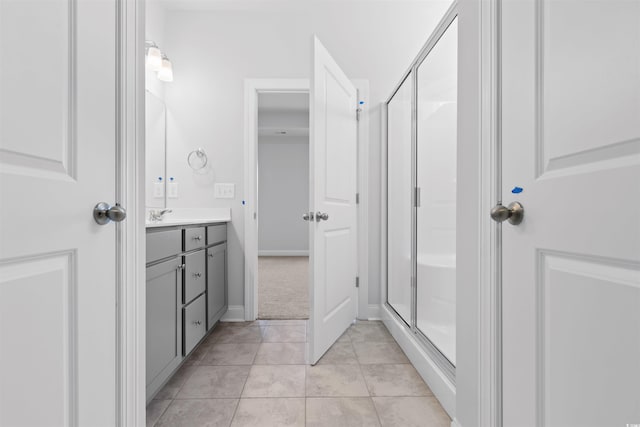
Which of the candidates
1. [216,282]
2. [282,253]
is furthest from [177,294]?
[282,253]

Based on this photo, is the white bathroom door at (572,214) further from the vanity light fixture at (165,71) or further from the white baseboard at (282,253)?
the white baseboard at (282,253)

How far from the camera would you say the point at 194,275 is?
1.83 m

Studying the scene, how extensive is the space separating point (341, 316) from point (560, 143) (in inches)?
73.5

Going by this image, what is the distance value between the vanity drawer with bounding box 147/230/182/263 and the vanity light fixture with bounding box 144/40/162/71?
145 cm

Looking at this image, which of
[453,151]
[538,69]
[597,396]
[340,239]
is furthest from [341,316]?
[538,69]

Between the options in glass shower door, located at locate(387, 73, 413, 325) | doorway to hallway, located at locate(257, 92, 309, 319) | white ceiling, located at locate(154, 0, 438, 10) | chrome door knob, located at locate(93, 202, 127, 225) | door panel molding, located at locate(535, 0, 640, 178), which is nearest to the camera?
door panel molding, located at locate(535, 0, 640, 178)

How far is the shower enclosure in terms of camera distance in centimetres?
152

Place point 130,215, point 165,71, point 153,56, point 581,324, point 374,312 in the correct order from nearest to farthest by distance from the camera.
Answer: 1. point 581,324
2. point 130,215
3. point 153,56
4. point 165,71
5. point 374,312

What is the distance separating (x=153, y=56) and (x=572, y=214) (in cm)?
266

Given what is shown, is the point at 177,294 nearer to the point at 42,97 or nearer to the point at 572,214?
the point at 42,97

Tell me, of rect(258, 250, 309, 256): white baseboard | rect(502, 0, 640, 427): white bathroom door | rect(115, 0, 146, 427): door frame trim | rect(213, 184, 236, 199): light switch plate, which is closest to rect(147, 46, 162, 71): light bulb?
rect(213, 184, 236, 199): light switch plate

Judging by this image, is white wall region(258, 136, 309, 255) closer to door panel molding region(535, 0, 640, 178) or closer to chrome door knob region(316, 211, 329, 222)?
chrome door knob region(316, 211, 329, 222)

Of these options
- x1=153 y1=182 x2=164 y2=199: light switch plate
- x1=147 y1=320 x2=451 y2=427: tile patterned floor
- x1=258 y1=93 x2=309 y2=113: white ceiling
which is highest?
x1=258 y1=93 x2=309 y2=113: white ceiling

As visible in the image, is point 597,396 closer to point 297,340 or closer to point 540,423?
point 540,423
